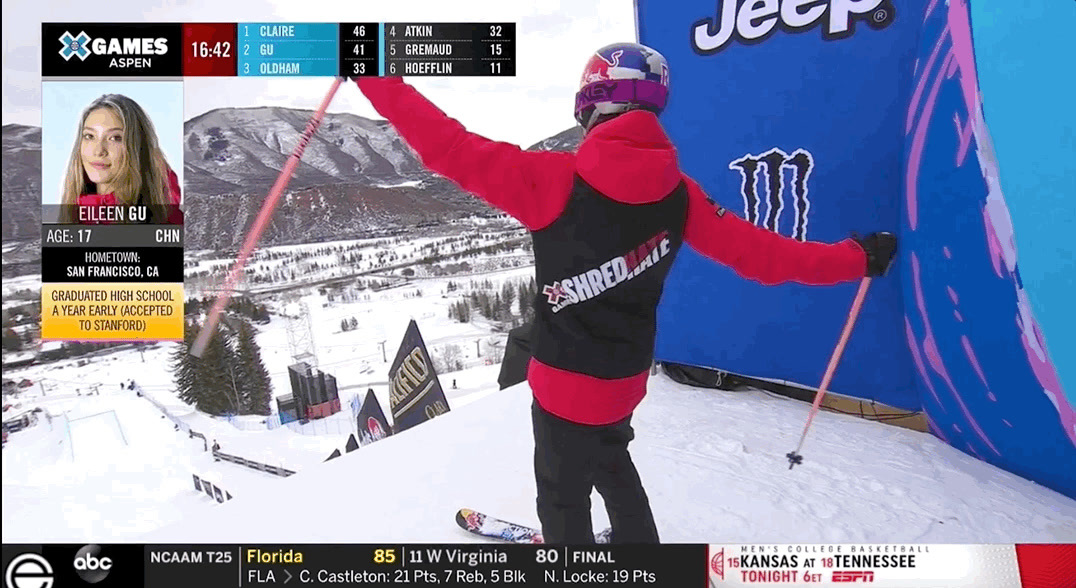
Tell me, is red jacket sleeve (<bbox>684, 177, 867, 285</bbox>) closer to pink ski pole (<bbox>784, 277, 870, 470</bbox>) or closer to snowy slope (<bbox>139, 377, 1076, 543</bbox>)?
pink ski pole (<bbox>784, 277, 870, 470</bbox>)

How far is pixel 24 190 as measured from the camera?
118 cm

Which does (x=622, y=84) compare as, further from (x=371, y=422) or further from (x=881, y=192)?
(x=371, y=422)

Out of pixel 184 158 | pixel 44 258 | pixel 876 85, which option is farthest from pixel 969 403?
pixel 44 258

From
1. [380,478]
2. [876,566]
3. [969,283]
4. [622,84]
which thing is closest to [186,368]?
[380,478]

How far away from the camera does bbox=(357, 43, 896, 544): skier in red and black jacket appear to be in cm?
100

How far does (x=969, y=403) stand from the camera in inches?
48.9

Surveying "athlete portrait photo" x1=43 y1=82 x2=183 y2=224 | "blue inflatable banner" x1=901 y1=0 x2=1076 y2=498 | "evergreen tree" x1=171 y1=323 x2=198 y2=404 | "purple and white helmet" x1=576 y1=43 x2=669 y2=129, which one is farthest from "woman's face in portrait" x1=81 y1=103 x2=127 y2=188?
"blue inflatable banner" x1=901 y1=0 x2=1076 y2=498

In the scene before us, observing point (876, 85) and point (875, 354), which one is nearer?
point (876, 85)

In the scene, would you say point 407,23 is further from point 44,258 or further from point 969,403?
point 969,403

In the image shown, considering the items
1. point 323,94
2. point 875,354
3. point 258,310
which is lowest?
point 875,354

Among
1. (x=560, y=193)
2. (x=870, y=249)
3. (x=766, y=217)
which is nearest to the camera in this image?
(x=560, y=193)

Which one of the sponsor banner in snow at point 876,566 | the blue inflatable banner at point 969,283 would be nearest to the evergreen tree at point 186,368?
the sponsor banner in snow at point 876,566

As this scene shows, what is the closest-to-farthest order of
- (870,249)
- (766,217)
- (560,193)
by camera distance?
(560,193), (870,249), (766,217)

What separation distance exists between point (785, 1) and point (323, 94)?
0.86m
